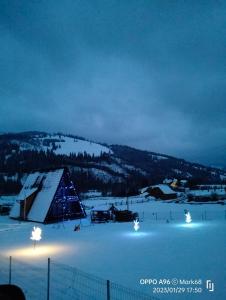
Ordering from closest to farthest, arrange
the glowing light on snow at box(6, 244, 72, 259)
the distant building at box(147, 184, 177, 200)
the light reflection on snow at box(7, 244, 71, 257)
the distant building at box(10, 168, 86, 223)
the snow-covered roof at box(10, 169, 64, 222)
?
the glowing light on snow at box(6, 244, 72, 259) < the light reflection on snow at box(7, 244, 71, 257) < the snow-covered roof at box(10, 169, 64, 222) < the distant building at box(10, 168, 86, 223) < the distant building at box(147, 184, 177, 200)

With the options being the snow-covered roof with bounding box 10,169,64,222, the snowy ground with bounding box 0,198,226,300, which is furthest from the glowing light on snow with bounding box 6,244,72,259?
the snow-covered roof with bounding box 10,169,64,222

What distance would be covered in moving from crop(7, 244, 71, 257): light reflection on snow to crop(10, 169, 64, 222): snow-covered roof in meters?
15.8

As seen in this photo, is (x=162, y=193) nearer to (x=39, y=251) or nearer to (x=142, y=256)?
(x=39, y=251)

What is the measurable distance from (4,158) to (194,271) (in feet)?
650

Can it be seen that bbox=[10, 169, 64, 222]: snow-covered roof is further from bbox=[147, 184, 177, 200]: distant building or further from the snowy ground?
bbox=[147, 184, 177, 200]: distant building

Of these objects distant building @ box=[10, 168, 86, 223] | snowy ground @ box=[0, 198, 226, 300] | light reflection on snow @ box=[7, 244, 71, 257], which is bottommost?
light reflection on snow @ box=[7, 244, 71, 257]

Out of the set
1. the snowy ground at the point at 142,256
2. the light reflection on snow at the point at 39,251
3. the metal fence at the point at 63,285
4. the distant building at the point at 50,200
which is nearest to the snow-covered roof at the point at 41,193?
the distant building at the point at 50,200

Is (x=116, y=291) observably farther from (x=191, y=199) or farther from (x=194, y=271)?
(x=191, y=199)

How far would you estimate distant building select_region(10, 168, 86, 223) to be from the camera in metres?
36.4

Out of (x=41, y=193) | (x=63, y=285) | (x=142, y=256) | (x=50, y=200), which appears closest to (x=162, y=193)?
(x=41, y=193)

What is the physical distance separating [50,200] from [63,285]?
87.4ft

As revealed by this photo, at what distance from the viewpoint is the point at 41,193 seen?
39125 millimetres

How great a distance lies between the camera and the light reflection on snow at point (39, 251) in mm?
16922

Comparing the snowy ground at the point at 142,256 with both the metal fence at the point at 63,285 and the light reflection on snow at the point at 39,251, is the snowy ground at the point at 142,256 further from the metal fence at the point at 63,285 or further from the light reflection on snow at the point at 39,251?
the metal fence at the point at 63,285
